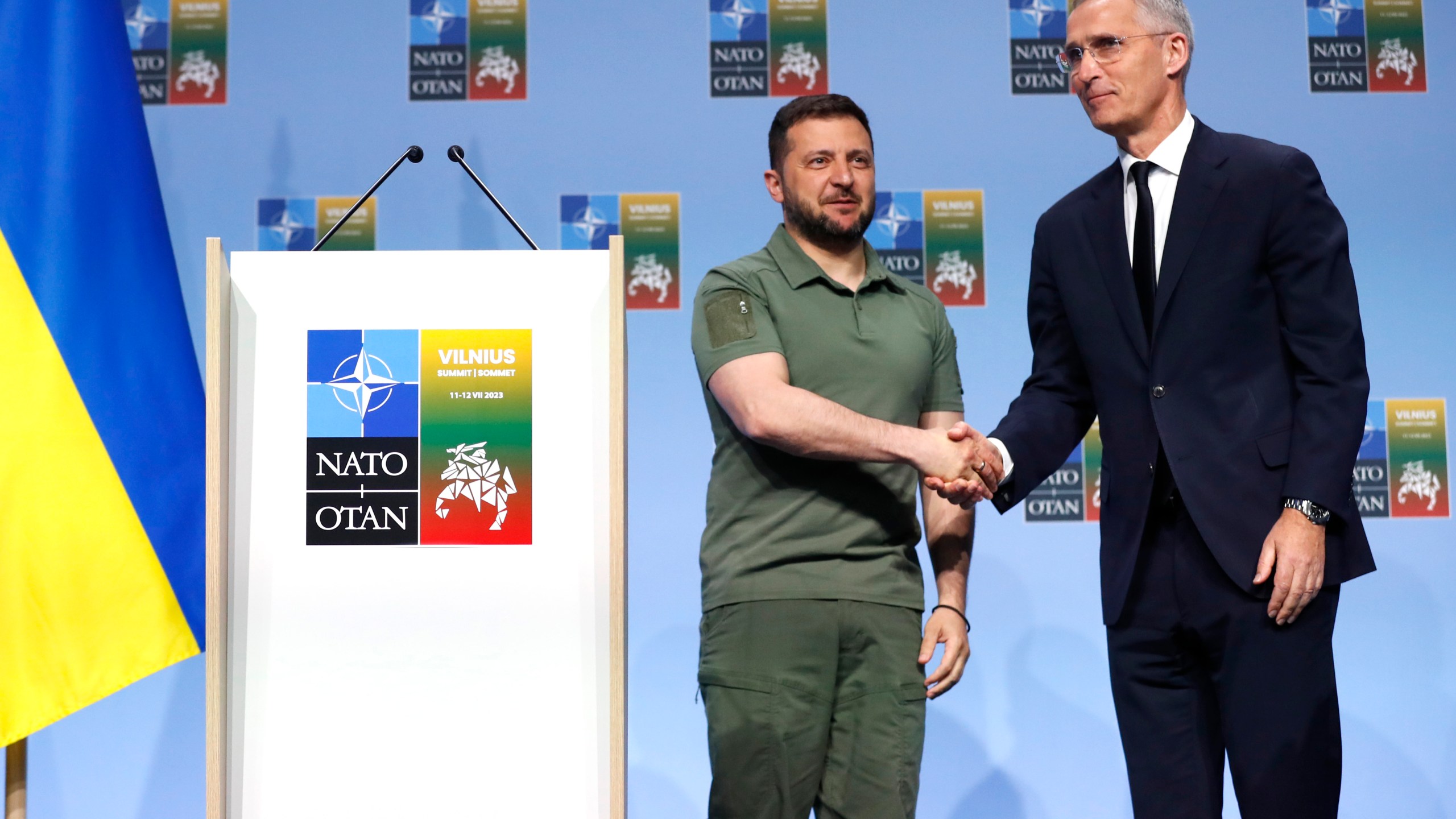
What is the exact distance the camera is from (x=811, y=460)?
1.88 metres

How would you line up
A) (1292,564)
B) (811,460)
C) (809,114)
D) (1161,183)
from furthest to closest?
(809,114)
(811,460)
(1161,183)
(1292,564)

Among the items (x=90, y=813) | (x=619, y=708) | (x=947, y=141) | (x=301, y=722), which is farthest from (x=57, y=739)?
(x=947, y=141)

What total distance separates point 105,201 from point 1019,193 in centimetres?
223

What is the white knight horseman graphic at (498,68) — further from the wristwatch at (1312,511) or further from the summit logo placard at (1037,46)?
the wristwatch at (1312,511)

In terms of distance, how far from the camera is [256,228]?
10.7ft

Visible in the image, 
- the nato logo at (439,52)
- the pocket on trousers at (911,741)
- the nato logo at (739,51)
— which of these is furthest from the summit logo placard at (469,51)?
the pocket on trousers at (911,741)

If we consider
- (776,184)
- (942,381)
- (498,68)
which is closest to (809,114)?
(776,184)

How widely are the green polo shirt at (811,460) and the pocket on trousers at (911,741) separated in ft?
0.45

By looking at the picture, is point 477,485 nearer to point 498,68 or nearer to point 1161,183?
point 1161,183

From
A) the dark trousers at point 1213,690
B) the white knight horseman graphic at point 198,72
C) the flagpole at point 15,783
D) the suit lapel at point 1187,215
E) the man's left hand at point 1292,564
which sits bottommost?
the flagpole at point 15,783

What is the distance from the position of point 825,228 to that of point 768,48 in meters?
1.48

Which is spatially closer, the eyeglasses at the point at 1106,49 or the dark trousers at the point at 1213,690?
the dark trousers at the point at 1213,690

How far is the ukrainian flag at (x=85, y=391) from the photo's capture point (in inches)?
73.2

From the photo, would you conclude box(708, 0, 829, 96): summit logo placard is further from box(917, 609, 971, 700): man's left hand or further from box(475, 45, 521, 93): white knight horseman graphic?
box(917, 609, 971, 700): man's left hand
